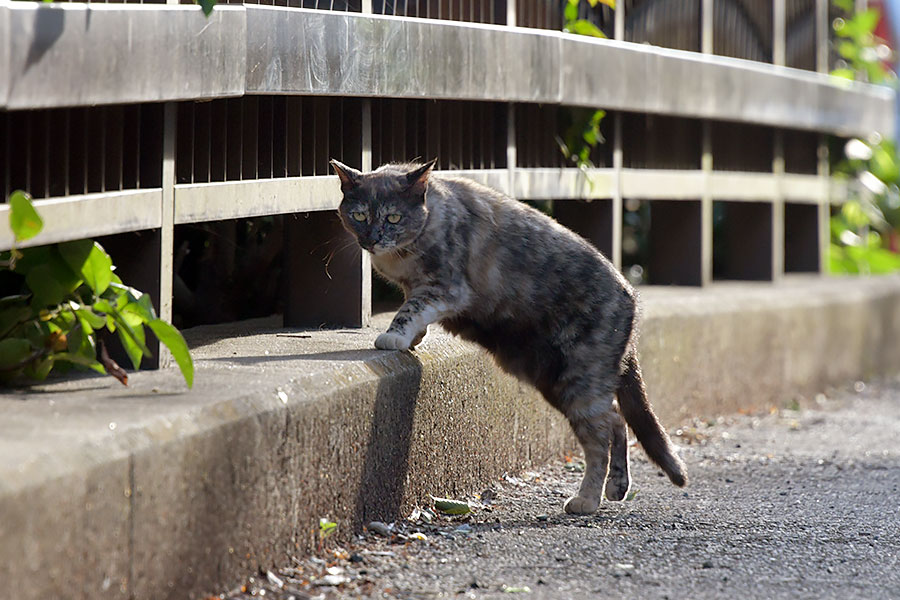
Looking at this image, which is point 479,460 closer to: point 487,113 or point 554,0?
point 487,113

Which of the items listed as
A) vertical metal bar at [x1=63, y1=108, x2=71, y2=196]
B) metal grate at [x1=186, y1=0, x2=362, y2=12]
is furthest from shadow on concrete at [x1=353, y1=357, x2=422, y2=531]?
metal grate at [x1=186, y1=0, x2=362, y2=12]

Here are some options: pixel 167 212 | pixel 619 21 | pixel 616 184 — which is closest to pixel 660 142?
pixel 616 184

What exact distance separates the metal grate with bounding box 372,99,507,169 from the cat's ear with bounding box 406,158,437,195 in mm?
954

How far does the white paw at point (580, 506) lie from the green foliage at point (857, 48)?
25.7 ft

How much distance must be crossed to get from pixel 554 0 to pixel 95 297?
4279mm

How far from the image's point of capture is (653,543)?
4.88 meters

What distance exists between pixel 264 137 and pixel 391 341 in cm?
107

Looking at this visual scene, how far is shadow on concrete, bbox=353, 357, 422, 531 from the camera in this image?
4.83 m

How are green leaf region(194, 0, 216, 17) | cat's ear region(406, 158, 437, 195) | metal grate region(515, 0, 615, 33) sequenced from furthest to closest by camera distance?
metal grate region(515, 0, 615, 33), cat's ear region(406, 158, 437, 195), green leaf region(194, 0, 216, 17)

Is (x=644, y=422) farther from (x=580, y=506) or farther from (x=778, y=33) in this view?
(x=778, y=33)

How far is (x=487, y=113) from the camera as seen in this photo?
7.15 m

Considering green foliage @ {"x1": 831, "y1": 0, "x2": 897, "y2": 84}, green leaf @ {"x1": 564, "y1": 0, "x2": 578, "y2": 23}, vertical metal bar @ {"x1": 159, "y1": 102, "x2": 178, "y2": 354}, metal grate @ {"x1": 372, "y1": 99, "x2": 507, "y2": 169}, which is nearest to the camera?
vertical metal bar @ {"x1": 159, "y1": 102, "x2": 178, "y2": 354}

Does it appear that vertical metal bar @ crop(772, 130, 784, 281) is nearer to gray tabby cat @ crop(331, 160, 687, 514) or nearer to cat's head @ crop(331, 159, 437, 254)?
gray tabby cat @ crop(331, 160, 687, 514)

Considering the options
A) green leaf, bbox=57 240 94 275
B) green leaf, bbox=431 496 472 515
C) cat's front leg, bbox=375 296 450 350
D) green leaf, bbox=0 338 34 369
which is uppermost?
green leaf, bbox=57 240 94 275
